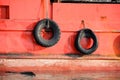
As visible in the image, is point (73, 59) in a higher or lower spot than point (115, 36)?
lower

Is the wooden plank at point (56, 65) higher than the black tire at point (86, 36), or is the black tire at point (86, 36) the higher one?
the black tire at point (86, 36)

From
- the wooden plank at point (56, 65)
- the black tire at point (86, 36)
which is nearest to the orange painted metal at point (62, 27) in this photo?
the wooden plank at point (56, 65)

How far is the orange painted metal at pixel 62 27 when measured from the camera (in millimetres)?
5617

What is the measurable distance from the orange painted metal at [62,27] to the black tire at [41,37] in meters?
0.11

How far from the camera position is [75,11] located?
5758 millimetres

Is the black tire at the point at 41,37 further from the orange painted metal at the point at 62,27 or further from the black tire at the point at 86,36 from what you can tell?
the black tire at the point at 86,36

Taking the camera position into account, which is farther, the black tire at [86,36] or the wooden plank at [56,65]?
the black tire at [86,36]

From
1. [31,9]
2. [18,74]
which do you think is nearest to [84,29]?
[31,9]

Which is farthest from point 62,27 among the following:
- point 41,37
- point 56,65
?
point 56,65

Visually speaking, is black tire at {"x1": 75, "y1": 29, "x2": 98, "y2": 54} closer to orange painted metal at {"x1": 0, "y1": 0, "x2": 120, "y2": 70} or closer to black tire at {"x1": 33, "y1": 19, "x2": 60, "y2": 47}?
orange painted metal at {"x1": 0, "y1": 0, "x2": 120, "y2": 70}

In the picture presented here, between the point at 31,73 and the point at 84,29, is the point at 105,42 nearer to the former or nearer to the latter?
the point at 84,29

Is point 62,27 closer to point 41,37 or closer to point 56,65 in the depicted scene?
point 41,37

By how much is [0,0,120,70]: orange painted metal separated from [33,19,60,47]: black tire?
0.36 feet

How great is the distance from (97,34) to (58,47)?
0.83 m
